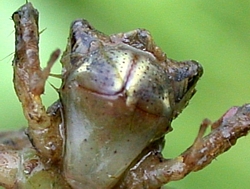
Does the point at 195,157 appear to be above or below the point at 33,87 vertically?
below

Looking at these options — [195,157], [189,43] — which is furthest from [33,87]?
[189,43]

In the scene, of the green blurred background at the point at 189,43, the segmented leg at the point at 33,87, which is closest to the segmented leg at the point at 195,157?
the segmented leg at the point at 33,87

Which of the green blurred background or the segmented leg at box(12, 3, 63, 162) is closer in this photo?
the segmented leg at box(12, 3, 63, 162)

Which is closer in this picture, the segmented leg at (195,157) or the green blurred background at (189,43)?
the segmented leg at (195,157)

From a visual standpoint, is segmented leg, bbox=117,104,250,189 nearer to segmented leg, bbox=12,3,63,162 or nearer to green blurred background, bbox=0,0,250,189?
segmented leg, bbox=12,3,63,162

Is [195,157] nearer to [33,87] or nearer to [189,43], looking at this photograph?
[33,87]

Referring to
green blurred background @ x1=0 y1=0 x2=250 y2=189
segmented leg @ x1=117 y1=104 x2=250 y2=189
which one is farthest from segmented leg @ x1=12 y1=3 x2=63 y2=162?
green blurred background @ x1=0 y1=0 x2=250 y2=189

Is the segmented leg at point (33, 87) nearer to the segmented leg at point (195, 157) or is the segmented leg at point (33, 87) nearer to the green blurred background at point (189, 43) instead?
the segmented leg at point (195, 157)

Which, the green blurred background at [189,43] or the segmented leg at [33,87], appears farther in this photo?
the green blurred background at [189,43]

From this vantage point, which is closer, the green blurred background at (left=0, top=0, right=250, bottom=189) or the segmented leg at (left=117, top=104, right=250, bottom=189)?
the segmented leg at (left=117, top=104, right=250, bottom=189)
